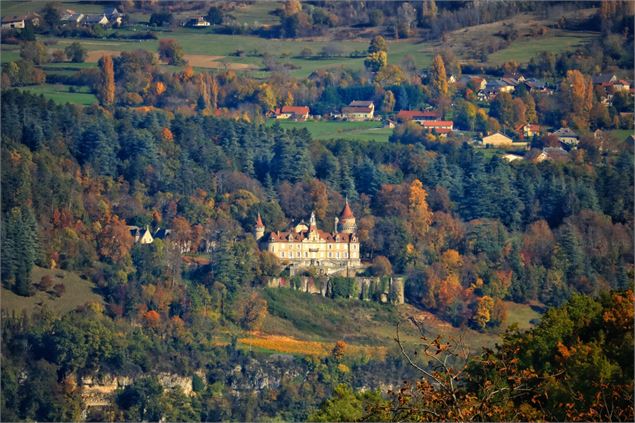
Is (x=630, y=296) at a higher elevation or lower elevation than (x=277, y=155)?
higher

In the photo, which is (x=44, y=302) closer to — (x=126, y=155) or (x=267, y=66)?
(x=126, y=155)

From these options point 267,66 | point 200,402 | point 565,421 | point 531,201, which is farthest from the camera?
point 267,66

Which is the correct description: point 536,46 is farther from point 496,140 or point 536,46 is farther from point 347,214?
point 347,214

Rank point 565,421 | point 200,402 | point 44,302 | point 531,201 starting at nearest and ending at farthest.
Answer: point 565,421 → point 200,402 → point 44,302 → point 531,201

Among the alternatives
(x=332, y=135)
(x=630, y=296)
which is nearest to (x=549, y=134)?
(x=332, y=135)

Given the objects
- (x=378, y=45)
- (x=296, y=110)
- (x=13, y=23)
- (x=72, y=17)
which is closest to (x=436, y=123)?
(x=296, y=110)

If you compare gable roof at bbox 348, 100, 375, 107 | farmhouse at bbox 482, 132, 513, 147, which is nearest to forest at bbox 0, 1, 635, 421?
gable roof at bbox 348, 100, 375, 107
